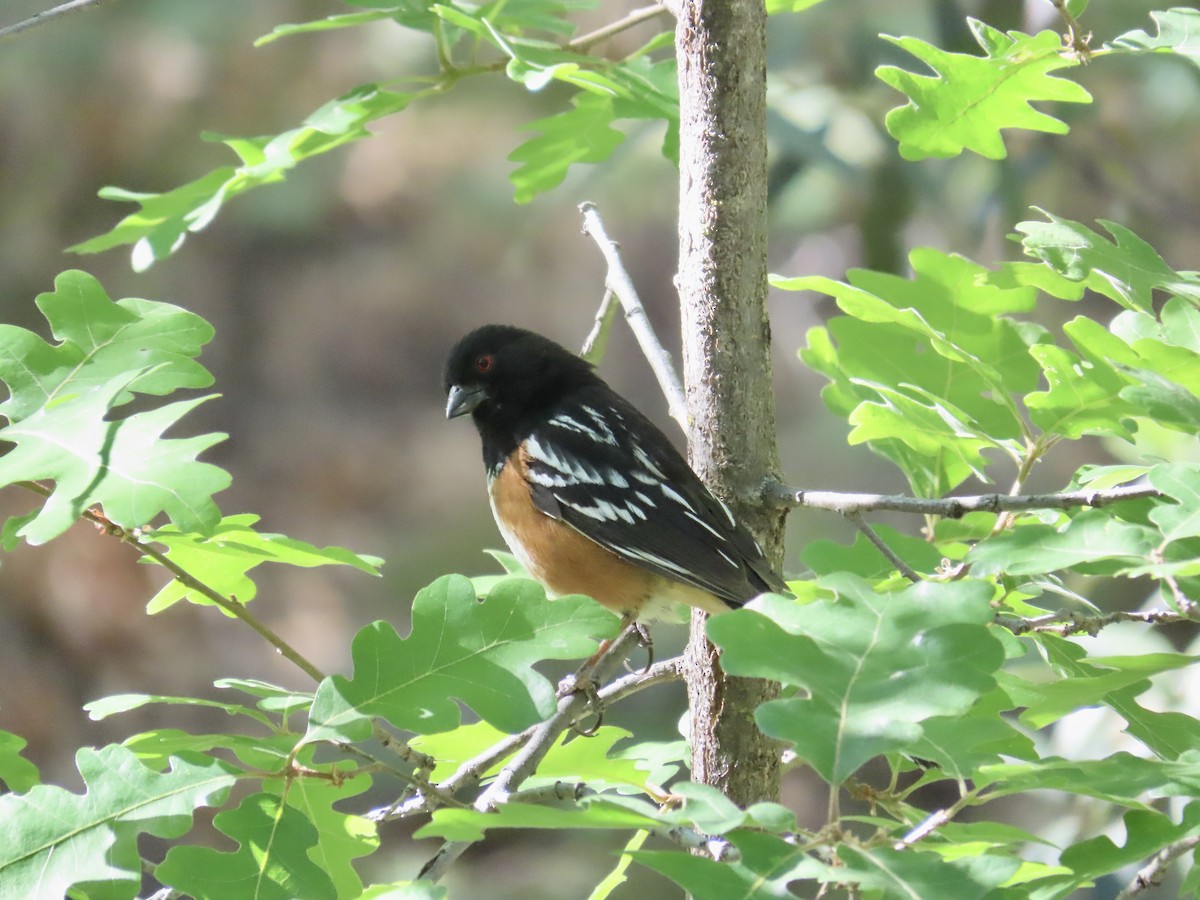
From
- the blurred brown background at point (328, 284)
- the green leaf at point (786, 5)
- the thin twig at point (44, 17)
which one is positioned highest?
the thin twig at point (44, 17)

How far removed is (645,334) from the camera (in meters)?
2.08

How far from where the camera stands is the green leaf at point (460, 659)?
1208mm

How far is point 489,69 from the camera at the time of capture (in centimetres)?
192

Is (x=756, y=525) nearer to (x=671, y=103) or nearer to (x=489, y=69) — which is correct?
(x=671, y=103)

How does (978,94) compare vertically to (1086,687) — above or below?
above

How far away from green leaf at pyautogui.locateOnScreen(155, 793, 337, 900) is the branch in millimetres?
712

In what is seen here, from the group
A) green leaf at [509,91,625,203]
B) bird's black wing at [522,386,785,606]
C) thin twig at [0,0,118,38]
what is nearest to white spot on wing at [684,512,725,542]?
bird's black wing at [522,386,785,606]

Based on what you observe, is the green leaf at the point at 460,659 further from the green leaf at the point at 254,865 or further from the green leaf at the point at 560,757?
the green leaf at the point at 560,757

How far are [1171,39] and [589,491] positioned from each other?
54.6 inches

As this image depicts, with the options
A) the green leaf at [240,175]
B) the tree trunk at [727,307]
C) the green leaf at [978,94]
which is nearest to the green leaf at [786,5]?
the tree trunk at [727,307]

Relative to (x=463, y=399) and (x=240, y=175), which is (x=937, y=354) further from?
(x=463, y=399)

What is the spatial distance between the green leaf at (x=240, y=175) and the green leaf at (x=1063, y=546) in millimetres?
1111

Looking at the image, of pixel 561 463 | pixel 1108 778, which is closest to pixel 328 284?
pixel 561 463

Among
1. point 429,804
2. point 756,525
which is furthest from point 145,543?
point 756,525
